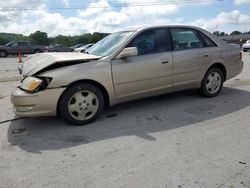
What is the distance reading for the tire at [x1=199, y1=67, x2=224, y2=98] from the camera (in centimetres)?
599

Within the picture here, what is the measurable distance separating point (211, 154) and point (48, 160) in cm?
195

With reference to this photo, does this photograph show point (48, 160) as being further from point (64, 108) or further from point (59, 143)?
point (64, 108)

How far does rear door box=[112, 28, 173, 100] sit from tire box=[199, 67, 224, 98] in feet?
3.14

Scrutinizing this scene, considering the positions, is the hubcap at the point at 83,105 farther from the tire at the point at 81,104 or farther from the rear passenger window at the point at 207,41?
the rear passenger window at the point at 207,41

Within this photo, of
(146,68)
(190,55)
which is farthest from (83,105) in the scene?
(190,55)

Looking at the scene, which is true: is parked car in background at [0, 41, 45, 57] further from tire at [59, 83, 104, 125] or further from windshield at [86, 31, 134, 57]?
tire at [59, 83, 104, 125]


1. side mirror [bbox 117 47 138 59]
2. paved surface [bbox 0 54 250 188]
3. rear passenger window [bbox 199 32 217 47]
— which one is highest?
rear passenger window [bbox 199 32 217 47]

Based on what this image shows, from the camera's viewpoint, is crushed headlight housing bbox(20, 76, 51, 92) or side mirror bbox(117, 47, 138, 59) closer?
crushed headlight housing bbox(20, 76, 51, 92)

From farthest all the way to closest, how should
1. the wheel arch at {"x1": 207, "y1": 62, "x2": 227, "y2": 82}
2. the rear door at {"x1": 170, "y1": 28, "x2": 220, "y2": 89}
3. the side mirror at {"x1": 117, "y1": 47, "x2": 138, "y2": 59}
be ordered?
1. the wheel arch at {"x1": 207, "y1": 62, "x2": 227, "y2": 82}
2. the rear door at {"x1": 170, "y1": 28, "x2": 220, "y2": 89}
3. the side mirror at {"x1": 117, "y1": 47, "x2": 138, "y2": 59}

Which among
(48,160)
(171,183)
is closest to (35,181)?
(48,160)

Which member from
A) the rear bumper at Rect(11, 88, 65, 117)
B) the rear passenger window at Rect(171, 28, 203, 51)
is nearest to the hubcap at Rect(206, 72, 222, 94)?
the rear passenger window at Rect(171, 28, 203, 51)

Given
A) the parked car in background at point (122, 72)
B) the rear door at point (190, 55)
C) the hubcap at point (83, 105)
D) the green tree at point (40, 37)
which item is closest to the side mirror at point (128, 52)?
the parked car in background at point (122, 72)

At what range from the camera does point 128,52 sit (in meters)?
4.71

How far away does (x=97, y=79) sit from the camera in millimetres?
4594
